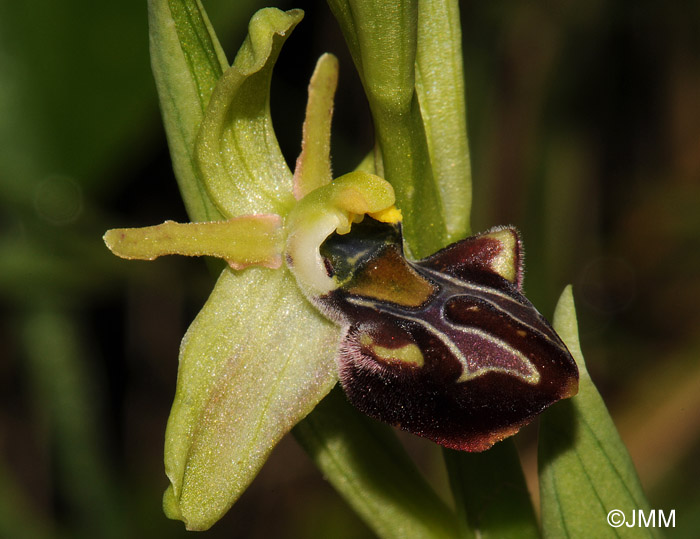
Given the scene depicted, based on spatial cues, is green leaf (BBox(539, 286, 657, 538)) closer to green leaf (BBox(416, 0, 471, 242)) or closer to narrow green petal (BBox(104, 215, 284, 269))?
green leaf (BBox(416, 0, 471, 242))

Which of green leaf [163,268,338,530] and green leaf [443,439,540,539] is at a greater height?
green leaf [163,268,338,530]

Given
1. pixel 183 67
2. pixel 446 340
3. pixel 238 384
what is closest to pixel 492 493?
pixel 446 340

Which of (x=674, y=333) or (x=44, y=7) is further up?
(x=44, y=7)

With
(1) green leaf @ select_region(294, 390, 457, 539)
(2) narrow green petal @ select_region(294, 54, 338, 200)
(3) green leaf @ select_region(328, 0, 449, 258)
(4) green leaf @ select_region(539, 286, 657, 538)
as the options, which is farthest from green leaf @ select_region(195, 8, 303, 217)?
(4) green leaf @ select_region(539, 286, 657, 538)

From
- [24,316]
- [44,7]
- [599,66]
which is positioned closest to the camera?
[44,7]

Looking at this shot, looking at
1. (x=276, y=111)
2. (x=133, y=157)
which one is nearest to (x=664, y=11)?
(x=276, y=111)

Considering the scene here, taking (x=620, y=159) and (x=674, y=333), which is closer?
(x=674, y=333)

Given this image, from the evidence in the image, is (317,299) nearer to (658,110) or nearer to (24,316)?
(24,316)
